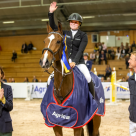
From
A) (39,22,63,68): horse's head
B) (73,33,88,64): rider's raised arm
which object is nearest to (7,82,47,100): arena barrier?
(73,33,88,64): rider's raised arm

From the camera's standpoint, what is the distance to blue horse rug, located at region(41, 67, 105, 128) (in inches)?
109

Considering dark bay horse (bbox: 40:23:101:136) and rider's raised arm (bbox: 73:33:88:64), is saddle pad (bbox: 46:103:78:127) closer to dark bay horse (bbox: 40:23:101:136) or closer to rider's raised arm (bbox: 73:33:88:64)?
dark bay horse (bbox: 40:23:101:136)

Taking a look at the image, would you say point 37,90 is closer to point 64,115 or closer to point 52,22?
point 64,115

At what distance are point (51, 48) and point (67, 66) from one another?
0.37 m

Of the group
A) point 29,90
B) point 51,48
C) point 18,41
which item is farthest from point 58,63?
point 18,41

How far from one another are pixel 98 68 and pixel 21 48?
330 inches

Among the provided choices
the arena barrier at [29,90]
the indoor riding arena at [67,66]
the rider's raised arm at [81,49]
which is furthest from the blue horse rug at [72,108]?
the arena barrier at [29,90]

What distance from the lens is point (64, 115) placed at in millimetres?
2791

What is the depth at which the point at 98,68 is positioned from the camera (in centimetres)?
1683

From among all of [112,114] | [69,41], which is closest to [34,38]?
[112,114]

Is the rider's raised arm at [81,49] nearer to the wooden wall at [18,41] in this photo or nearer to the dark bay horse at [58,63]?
the dark bay horse at [58,63]

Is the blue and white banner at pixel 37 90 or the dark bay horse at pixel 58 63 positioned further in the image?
the blue and white banner at pixel 37 90

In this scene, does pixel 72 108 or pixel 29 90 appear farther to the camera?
pixel 29 90

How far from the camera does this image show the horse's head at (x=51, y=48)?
229cm
